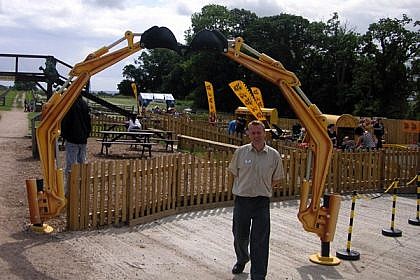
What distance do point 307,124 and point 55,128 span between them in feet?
11.8

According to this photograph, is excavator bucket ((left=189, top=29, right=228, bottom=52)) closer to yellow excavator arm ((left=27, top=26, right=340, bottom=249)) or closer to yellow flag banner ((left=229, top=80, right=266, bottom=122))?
yellow excavator arm ((left=27, top=26, right=340, bottom=249))

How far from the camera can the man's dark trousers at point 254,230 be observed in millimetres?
5730

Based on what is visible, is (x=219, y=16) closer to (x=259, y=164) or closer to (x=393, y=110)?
(x=393, y=110)

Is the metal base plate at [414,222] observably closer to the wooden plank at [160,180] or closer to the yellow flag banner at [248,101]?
the wooden plank at [160,180]

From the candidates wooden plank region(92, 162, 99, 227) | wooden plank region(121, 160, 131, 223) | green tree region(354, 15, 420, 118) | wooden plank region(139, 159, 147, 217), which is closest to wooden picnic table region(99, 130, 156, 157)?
wooden plank region(139, 159, 147, 217)

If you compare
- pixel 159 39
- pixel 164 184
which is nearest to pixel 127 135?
pixel 164 184

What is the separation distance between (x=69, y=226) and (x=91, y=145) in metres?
12.7

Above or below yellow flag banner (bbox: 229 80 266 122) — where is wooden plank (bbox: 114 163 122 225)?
below

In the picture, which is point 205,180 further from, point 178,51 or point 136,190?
point 178,51

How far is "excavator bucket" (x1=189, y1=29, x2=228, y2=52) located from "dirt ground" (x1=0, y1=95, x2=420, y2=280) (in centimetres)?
276

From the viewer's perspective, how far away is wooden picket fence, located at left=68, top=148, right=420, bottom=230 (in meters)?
7.62

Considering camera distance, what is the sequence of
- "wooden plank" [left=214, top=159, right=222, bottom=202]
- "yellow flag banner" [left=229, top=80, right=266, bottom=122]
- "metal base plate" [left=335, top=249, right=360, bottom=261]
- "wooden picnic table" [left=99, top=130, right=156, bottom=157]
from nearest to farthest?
"metal base plate" [left=335, top=249, right=360, bottom=261] → "wooden plank" [left=214, top=159, right=222, bottom=202] → "wooden picnic table" [left=99, top=130, right=156, bottom=157] → "yellow flag banner" [left=229, top=80, right=266, bottom=122]

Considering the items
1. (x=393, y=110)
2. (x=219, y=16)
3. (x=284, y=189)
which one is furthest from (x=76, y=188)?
(x=219, y=16)

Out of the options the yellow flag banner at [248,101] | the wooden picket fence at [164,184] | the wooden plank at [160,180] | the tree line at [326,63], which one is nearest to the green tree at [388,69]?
the tree line at [326,63]
